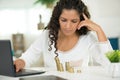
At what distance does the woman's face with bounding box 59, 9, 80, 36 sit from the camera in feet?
6.84

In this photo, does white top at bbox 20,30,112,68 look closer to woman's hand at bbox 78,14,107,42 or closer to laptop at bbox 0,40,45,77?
woman's hand at bbox 78,14,107,42

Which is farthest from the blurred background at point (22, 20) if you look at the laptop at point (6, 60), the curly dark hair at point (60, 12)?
the laptop at point (6, 60)

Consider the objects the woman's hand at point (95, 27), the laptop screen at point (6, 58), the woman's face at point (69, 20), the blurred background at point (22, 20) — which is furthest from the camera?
the blurred background at point (22, 20)

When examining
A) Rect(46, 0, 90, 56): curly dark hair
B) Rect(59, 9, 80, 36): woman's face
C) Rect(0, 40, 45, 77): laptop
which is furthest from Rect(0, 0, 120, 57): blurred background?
Rect(0, 40, 45, 77): laptop

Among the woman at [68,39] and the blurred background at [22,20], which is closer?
→ the woman at [68,39]

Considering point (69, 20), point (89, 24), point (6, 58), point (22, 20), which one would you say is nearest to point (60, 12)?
point (69, 20)

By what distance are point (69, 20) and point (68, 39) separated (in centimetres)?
29

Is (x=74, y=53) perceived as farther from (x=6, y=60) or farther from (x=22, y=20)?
(x=22, y=20)

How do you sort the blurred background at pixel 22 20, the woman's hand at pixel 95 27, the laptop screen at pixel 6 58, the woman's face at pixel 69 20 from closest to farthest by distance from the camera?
the laptop screen at pixel 6 58, the woman's hand at pixel 95 27, the woman's face at pixel 69 20, the blurred background at pixel 22 20

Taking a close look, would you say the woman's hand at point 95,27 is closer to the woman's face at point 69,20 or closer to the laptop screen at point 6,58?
the woman's face at point 69,20

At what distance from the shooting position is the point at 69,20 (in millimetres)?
2082

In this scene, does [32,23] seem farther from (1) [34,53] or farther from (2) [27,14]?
(1) [34,53]

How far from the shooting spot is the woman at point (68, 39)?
6.96 ft

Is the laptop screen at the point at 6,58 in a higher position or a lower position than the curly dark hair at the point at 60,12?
lower
